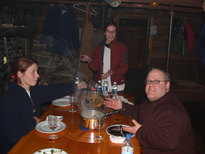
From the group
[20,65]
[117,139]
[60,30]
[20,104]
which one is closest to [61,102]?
[20,104]

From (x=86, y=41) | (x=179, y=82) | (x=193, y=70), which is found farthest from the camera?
(x=193, y=70)

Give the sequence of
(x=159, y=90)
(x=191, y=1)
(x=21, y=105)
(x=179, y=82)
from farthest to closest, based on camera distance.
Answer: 1. (x=179, y=82)
2. (x=191, y=1)
3. (x=21, y=105)
4. (x=159, y=90)

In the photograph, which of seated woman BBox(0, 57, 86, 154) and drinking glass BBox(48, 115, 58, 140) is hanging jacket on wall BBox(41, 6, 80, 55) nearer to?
seated woman BBox(0, 57, 86, 154)

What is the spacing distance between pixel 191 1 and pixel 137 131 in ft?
9.70

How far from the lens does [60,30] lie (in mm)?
5949

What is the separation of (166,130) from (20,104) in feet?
5.63

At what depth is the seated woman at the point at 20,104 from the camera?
8.34 feet

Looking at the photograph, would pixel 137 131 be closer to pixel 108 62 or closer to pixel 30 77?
pixel 30 77

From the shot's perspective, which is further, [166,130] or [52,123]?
[52,123]

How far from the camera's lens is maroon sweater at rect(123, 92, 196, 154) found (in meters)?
2.03

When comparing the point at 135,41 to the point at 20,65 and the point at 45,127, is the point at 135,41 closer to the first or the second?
the point at 20,65

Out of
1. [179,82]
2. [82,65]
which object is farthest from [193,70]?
[82,65]

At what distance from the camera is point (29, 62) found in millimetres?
2879

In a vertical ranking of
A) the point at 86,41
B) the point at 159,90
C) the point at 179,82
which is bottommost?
the point at 179,82
